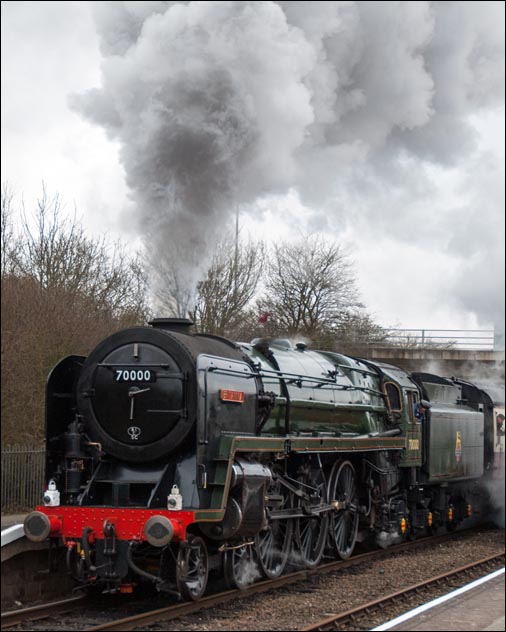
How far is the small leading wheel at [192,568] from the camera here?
8586mm

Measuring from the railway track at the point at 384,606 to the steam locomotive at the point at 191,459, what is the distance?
4.51ft

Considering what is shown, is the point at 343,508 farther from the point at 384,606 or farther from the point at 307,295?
the point at 307,295

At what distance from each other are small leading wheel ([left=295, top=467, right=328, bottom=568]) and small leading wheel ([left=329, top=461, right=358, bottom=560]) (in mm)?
Answer: 252

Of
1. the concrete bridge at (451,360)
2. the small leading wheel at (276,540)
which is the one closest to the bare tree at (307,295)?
the concrete bridge at (451,360)

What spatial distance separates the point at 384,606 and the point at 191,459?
2.53 m

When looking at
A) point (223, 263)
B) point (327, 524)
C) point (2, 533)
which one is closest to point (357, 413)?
point (327, 524)

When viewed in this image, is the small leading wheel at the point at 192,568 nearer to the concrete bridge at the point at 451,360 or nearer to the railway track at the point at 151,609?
the railway track at the point at 151,609

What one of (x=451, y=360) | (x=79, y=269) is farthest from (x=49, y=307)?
(x=451, y=360)

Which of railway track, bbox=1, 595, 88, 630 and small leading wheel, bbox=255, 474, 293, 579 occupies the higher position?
small leading wheel, bbox=255, 474, 293, 579

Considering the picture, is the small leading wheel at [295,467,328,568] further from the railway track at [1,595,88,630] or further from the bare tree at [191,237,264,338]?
the bare tree at [191,237,264,338]

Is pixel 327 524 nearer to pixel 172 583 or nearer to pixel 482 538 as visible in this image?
pixel 172 583

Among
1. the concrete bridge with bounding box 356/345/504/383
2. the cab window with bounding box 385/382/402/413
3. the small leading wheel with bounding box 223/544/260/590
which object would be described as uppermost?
the concrete bridge with bounding box 356/345/504/383

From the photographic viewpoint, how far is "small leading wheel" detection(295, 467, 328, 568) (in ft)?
36.3

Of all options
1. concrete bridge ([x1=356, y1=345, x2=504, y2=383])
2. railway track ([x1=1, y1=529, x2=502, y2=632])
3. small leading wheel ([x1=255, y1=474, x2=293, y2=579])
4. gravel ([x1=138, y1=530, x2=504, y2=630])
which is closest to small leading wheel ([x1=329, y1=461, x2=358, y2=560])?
gravel ([x1=138, y1=530, x2=504, y2=630])
